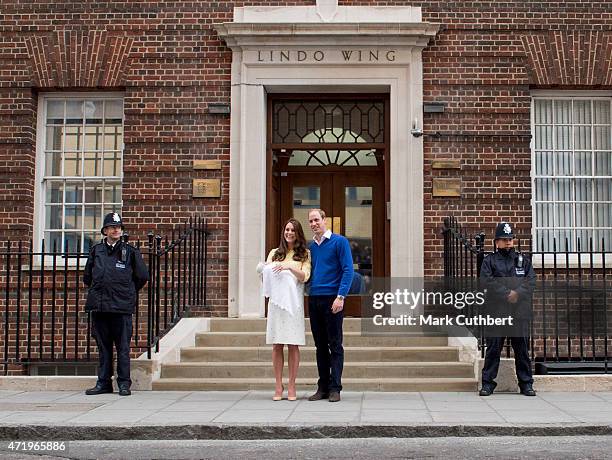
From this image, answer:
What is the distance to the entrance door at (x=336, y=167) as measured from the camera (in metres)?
12.2

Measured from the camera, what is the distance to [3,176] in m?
11.9

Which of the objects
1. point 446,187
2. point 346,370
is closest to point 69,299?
point 346,370

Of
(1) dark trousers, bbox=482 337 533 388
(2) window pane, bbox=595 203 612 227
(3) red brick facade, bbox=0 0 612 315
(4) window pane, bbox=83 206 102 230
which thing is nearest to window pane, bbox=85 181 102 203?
(4) window pane, bbox=83 206 102 230

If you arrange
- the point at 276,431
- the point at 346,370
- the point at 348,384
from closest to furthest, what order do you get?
the point at 276,431, the point at 348,384, the point at 346,370

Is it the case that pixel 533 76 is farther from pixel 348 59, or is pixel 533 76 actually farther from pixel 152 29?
pixel 152 29

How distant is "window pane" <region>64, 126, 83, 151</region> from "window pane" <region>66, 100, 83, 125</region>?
9cm

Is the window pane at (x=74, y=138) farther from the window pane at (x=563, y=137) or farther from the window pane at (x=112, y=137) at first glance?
the window pane at (x=563, y=137)

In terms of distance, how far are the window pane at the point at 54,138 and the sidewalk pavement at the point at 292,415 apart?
442 centimetres

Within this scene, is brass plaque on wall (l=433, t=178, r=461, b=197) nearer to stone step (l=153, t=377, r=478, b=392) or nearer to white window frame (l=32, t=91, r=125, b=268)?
stone step (l=153, t=377, r=478, b=392)

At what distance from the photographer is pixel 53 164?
40.4ft

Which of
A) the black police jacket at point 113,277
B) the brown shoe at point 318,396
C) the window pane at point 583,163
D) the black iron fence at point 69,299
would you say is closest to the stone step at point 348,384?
the brown shoe at point 318,396

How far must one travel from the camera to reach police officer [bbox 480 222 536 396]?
8.79 m

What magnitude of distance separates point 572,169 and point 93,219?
6.93 metres

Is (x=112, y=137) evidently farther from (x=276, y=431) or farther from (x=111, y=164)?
(x=276, y=431)
